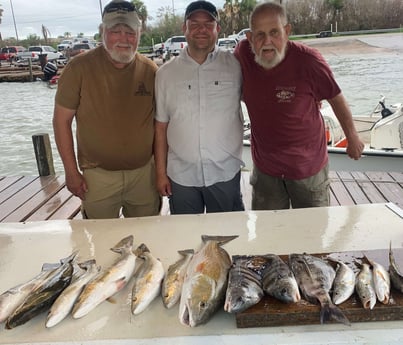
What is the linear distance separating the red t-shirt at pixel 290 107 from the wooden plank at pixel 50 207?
7.90ft

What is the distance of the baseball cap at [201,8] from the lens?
2258 mm

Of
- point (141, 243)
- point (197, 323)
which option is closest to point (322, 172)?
point (141, 243)

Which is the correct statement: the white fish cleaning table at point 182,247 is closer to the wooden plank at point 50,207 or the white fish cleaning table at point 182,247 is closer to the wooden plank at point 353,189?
the wooden plank at point 50,207

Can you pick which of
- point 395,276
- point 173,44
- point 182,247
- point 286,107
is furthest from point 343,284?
point 173,44

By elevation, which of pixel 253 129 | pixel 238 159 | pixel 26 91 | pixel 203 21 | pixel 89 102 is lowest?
pixel 26 91

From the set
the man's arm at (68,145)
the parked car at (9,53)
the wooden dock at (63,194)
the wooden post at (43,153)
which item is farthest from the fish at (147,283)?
the parked car at (9,53)

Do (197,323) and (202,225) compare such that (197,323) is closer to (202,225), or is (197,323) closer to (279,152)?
(202,225)

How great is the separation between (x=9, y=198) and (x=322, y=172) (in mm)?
3457

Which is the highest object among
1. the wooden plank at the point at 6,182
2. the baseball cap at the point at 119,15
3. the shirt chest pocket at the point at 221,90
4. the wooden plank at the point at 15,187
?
the baseball cap at the point at 119,15

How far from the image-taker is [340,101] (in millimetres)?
2418

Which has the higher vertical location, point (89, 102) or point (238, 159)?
point (89, 102)

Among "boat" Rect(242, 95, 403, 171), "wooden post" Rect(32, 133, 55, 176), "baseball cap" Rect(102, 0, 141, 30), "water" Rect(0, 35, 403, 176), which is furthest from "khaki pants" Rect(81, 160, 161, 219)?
"water" Rect(0, 35, 403, 176)

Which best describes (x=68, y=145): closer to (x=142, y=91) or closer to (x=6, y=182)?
(x=142, y=91)

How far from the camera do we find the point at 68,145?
99.0 inches
